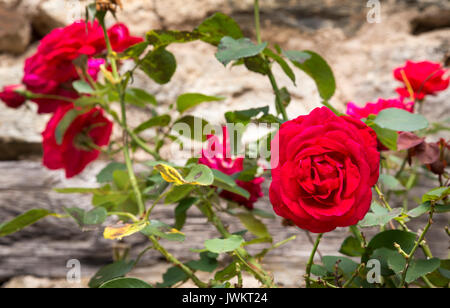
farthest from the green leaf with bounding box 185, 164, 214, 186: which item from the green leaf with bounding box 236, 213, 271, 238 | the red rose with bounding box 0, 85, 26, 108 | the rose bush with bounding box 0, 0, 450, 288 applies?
the red rose with bounding box 0, 85, 26, 108

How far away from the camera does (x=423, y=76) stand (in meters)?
0.63

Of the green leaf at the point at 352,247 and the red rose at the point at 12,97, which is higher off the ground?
the red rose at the point at 12,97

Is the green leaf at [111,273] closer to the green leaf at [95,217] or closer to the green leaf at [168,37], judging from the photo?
the green leaf at [95,217]

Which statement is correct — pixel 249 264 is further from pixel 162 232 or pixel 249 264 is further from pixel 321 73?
pixel 321 73

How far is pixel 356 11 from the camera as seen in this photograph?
104cm

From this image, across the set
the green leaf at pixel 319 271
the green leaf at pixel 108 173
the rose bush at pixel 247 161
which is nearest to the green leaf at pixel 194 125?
the rose bush at pixel 247 161

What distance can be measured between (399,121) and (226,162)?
0.80 ft

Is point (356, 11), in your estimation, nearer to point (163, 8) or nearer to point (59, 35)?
point (163, 8)

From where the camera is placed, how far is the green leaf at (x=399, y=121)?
16.5 inches

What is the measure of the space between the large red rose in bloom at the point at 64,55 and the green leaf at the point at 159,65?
8cm

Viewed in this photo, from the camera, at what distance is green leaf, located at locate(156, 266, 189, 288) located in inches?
22.5

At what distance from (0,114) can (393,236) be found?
2.85 feet
